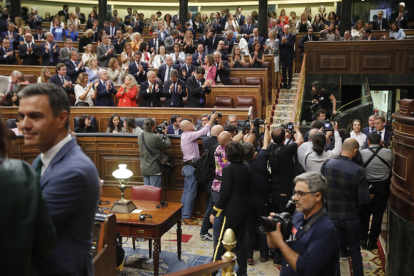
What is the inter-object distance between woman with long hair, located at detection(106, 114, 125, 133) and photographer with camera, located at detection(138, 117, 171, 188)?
41.0 inches

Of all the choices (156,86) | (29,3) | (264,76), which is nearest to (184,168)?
(156,86)

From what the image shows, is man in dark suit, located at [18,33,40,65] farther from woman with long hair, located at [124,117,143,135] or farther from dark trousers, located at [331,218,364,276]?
dark trousers, located at [331,218,364,276]

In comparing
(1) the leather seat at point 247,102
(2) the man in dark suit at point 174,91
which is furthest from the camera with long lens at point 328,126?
(2) the man in dark suit at point 174,91

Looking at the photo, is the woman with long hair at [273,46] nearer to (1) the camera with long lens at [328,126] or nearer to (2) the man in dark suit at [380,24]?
(2) the man in dark suit at [380,24]

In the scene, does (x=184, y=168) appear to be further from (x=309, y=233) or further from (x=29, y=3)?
(x=29, y=3)

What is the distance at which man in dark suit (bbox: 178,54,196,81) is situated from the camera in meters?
8.85

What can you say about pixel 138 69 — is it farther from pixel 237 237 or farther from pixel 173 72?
pixel 237 237

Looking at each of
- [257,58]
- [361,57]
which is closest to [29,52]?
[257,58]

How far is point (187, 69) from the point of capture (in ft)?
29.4

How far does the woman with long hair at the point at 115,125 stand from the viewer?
278 inches

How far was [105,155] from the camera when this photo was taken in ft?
22.3

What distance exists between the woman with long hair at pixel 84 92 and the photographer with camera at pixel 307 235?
6263 millimetres

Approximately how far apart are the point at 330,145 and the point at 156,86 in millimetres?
3911

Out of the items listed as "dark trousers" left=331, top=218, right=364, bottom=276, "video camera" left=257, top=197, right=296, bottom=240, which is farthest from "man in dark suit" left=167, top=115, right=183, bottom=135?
"video camera" left=257, top=197, right=296, bottom=240
